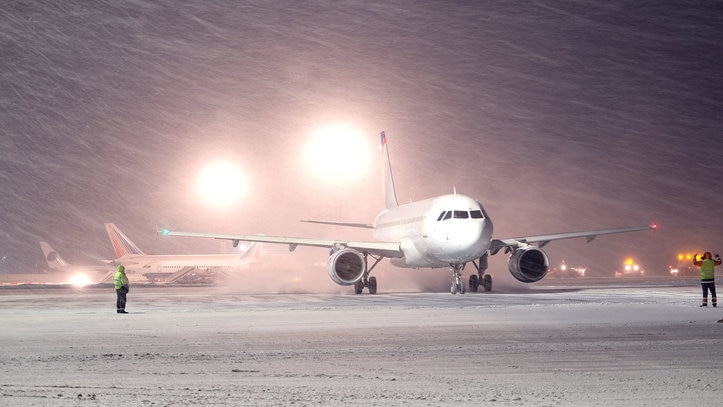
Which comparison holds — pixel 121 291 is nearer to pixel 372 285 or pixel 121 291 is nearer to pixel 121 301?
pixel 121 301

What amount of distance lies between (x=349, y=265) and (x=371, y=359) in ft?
107

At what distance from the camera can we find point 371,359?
1656cm

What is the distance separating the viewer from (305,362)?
53.1ft

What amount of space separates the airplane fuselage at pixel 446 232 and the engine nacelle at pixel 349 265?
2.80 m

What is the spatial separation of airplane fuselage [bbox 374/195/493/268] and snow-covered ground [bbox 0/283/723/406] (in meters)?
14.1

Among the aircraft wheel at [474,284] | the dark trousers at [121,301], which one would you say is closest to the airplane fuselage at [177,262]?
the aircraft wheel at [474,284]

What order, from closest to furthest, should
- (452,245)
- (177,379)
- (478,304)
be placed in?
(177,379) → (478,304) → (452,245)

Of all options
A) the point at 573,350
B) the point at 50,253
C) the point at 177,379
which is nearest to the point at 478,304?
the point at 573,350

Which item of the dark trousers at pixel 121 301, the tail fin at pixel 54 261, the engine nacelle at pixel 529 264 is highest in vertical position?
the tail fin at pixel 54 261

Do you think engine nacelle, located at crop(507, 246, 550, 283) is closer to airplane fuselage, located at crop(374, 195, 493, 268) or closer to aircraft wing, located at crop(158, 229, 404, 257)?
airplane fuselage, located at crop(374, 195, 493, 268)

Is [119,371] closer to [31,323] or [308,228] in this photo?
[31,323]

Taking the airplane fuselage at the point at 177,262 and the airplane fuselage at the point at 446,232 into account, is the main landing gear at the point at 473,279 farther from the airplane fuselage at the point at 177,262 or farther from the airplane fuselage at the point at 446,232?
the airplane fuselage at the point at 177,262

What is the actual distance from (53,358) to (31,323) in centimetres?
1134

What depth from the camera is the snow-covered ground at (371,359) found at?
481 inches
